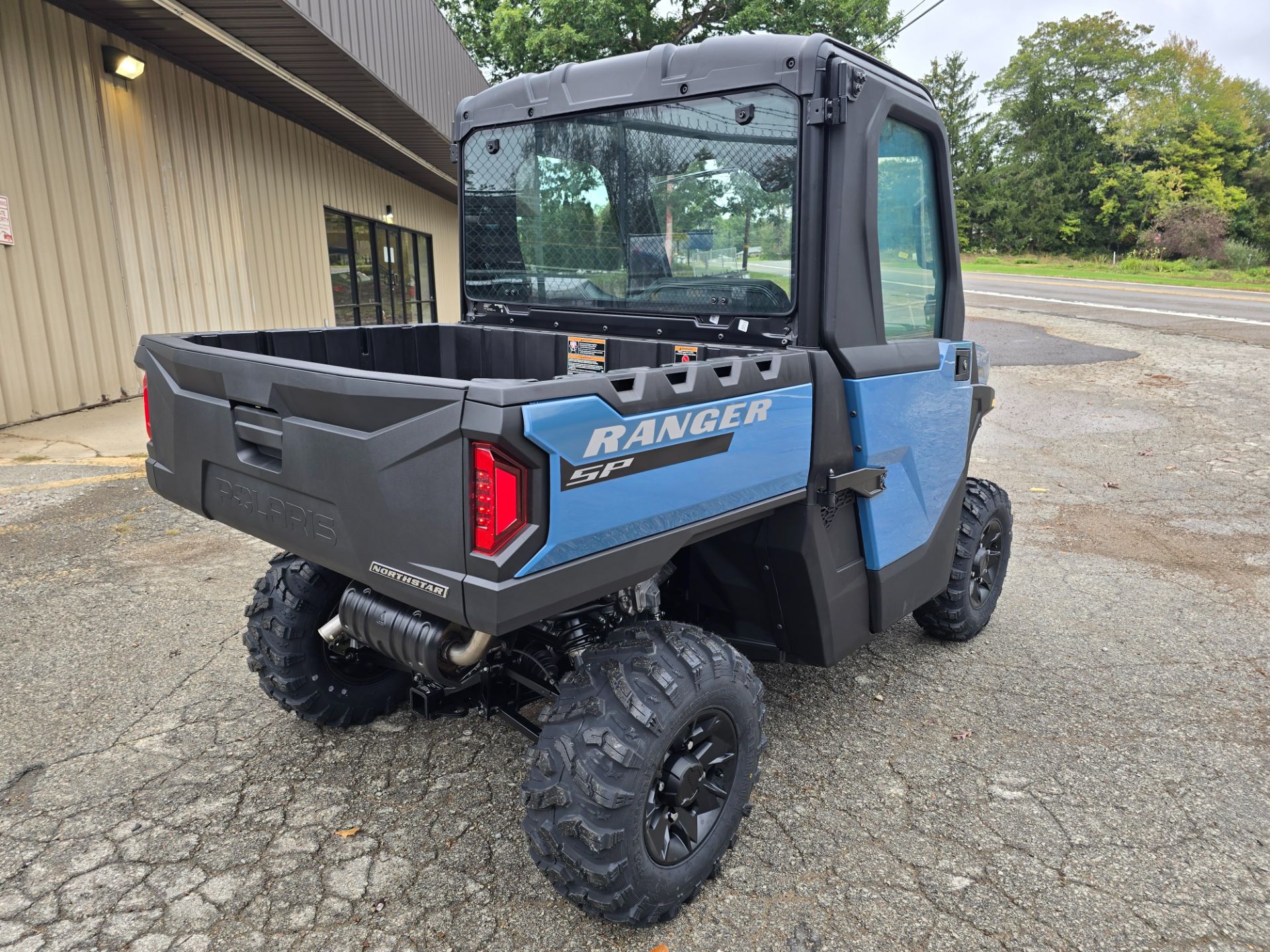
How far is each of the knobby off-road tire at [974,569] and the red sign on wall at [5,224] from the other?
7299mm

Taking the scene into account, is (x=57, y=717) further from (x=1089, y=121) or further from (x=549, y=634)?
(x=1089, y=121)

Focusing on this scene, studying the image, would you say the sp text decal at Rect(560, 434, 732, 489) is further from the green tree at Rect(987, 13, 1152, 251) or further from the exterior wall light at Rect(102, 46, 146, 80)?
the green tree at Rect(987, 13, 1152, 251)

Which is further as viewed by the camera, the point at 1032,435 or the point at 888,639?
the point at 1032,435

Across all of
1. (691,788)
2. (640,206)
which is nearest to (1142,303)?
(640,206)

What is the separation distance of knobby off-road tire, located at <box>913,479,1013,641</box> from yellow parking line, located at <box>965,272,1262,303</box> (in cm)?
2185

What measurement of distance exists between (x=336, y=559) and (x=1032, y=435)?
867 centimetres

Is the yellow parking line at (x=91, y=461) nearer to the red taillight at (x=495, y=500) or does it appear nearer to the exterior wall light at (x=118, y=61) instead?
the exterior wall light at (x=118, y=61)

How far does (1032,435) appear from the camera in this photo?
363 inches

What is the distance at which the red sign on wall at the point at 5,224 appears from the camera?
6746 millimetres

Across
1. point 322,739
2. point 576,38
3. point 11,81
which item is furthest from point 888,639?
point 576,38

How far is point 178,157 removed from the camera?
9086mm

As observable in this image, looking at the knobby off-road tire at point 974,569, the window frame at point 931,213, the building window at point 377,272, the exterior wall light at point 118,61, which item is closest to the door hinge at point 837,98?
the window frame at point 931,213

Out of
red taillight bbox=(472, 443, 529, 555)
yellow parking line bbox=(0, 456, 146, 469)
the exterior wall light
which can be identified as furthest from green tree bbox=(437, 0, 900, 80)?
red taillight bbox=(472, 443, 529, 555)

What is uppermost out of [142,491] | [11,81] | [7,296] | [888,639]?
[11,81]
